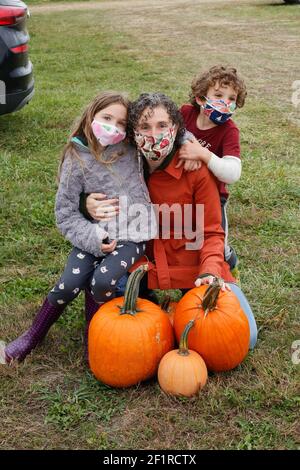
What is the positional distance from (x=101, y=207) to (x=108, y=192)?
11 cm

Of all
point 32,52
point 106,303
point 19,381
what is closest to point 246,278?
point 106,303

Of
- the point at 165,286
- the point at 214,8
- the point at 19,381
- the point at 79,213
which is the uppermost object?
the point at 79,213

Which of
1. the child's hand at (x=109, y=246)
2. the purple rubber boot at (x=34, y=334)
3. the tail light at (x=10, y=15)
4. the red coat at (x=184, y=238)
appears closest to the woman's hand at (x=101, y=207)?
the child's hand at (x=109, y=246)

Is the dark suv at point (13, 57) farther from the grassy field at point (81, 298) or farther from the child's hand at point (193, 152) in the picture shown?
the child's hand at point (193, 152)

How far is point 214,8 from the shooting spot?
72.9 ft

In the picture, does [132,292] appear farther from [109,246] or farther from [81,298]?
[81,298]

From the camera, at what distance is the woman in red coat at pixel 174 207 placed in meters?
3.11

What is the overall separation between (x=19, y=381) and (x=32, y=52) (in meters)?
11.8

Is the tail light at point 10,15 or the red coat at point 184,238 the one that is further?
→ the tail light at point 10,15

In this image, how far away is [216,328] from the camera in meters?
3.02

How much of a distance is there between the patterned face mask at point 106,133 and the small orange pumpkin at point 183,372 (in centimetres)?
96

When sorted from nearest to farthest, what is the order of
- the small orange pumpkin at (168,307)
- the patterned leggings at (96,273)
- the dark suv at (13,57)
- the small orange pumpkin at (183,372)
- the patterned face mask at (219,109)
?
the small orange pumpkin at (183,372)
the patterned leggings at (96,273)
the patterned face mask at (219,109)
the small orange pumpkin at (168,307)
the dark suv at (13,57)

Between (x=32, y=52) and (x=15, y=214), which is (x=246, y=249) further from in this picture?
(x=32, y=52)

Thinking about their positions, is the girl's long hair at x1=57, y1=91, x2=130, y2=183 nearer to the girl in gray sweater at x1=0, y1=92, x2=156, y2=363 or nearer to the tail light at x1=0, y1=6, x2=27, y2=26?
the girl in gray sweater at x1=0, y1=92, x2=156, y2=363
